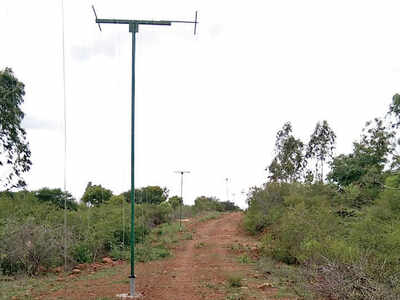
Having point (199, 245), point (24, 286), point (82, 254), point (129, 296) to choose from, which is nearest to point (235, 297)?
point (129, 296)

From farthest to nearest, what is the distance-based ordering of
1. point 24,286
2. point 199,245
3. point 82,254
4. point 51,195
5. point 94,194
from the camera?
1. point 94,194
2. point 51,195
3. point 199,245
4. point 82,254
5. point 24,286

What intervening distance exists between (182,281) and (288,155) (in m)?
21.5

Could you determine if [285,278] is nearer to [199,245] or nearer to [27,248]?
[27,248]

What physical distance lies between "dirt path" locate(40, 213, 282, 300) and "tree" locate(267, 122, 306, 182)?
14.8 m

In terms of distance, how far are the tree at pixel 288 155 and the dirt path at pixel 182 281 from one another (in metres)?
14.8

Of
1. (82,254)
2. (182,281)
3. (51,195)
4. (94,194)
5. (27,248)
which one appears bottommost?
(182,281)

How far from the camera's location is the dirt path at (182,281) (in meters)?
8.44

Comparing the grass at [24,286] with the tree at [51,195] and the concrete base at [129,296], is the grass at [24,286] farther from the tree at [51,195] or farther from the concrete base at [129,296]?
the tree at [51,195]

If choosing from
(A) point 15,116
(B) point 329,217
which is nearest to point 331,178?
(B) point 329,217

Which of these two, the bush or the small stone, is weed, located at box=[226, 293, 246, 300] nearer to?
the small stone

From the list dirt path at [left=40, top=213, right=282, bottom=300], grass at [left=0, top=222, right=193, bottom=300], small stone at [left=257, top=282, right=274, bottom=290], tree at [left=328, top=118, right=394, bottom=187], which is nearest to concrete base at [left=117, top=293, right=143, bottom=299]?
dirt path at [left=40, top=213, right=282, bottom=300]

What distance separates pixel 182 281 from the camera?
1009cm

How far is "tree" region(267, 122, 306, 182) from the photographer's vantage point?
29864 mm

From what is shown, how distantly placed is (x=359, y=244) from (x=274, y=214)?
32.4 feet
